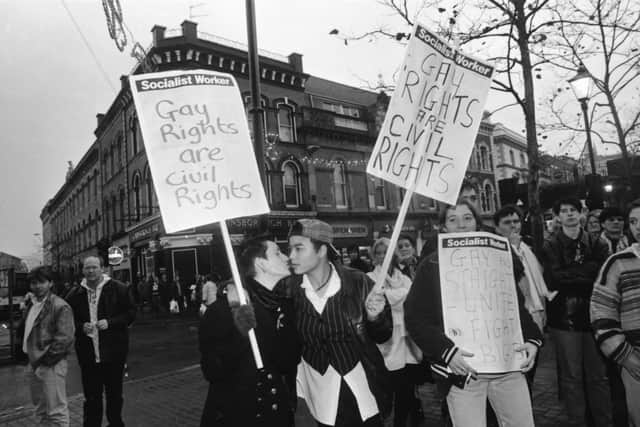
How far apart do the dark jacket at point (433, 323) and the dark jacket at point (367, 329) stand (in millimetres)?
163

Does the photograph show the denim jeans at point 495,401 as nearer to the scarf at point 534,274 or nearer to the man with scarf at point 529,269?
the man with scarf at point 529,269

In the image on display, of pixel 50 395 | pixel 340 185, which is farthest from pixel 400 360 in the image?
pixel 340 185

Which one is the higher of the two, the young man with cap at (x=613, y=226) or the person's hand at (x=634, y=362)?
the young man with cap at (x=613, y=226)

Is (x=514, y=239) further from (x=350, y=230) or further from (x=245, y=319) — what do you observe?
(x=350, y=230)

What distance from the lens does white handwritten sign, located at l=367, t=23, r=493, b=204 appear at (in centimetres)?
271

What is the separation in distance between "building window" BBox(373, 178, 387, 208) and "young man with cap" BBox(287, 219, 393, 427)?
24.2 meters

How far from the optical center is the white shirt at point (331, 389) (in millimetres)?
2582

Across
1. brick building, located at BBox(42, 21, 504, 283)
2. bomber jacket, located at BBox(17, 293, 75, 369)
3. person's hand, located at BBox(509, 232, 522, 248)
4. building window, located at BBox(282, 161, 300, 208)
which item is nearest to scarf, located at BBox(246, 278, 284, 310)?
person's hand, located at BBox(509, 232, 522, 248)

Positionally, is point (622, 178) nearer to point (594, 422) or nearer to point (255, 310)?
point (594, 422)

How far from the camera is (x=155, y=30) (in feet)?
66.5

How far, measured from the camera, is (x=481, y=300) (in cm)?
260

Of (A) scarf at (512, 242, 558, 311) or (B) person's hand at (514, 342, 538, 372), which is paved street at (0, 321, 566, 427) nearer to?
(A) scarf at (512, 242, 558, 311)

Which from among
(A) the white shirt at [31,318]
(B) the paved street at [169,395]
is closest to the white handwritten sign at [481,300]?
(B) the paved street at [169,395]

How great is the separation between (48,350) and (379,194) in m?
23.6
